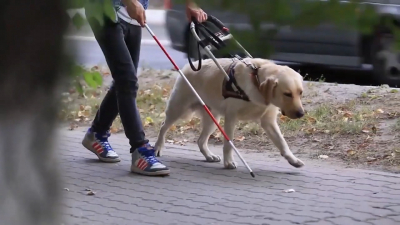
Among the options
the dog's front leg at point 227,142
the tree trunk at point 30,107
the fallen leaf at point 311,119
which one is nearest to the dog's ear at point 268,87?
the dog's front leg at point 227,142

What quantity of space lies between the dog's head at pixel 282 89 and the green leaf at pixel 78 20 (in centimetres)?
381

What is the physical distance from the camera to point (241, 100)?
5785 mm

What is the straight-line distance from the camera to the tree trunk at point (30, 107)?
1685 mm

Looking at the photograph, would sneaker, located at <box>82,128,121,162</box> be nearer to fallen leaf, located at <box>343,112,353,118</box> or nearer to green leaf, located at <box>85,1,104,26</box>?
fallen leaf, located at <box>343,112,353,118</box>

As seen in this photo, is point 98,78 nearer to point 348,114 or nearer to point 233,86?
point 233,86

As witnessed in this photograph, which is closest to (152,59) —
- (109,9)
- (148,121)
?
(148,121)

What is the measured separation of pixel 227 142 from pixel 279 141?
0.46 m

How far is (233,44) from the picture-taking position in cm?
162

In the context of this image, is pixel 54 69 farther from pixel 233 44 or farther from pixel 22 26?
pixel 233 44

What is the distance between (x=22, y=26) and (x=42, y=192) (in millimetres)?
498

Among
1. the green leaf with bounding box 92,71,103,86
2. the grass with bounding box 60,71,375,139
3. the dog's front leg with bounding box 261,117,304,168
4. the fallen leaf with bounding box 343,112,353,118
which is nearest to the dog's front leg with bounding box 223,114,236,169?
the dog's front leg with bounding box 261,117,304,168

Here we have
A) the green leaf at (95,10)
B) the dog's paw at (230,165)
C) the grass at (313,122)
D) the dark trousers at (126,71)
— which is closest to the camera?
the green leaf at (95,10)

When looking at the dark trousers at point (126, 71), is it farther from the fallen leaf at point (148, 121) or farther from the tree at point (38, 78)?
the tree at point (38, 78)

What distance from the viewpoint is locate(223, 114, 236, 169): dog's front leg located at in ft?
19.2
